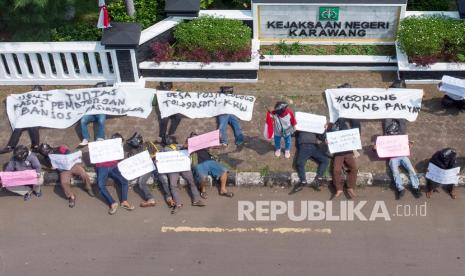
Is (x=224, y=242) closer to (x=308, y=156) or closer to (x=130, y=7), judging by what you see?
(x=308, y=156)

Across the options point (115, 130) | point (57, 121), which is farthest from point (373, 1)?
point (57, 121)

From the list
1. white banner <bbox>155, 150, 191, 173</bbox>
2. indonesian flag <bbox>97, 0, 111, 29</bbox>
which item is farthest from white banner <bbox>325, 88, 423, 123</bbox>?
indonesian flag <bbox>97, 0, 111, 29</bbox>

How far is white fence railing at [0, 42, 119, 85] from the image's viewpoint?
12609 millimetres

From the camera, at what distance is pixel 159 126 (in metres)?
12.0

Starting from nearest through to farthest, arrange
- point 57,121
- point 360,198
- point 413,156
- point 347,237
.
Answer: point 347,237 → point 360,198 → point 413,156 → point 57,121

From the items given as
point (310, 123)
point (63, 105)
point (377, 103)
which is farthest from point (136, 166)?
point (377, 103)

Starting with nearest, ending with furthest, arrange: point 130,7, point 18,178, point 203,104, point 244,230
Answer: point 244,230 < point 18,178 < point 203,104 < point 130,7

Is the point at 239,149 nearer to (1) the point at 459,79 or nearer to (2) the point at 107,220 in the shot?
(2) the point at 107,220

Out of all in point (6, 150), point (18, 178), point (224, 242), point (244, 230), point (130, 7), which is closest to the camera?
point (224, 242)

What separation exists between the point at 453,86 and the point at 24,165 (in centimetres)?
885

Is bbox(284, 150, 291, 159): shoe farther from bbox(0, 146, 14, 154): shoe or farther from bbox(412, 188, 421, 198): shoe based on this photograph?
bbox(0, 146, 14, 154): shoe

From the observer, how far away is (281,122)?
10.5m

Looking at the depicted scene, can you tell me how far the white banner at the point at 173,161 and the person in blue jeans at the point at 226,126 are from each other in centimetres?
106

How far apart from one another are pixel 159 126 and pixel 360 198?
181 inches
